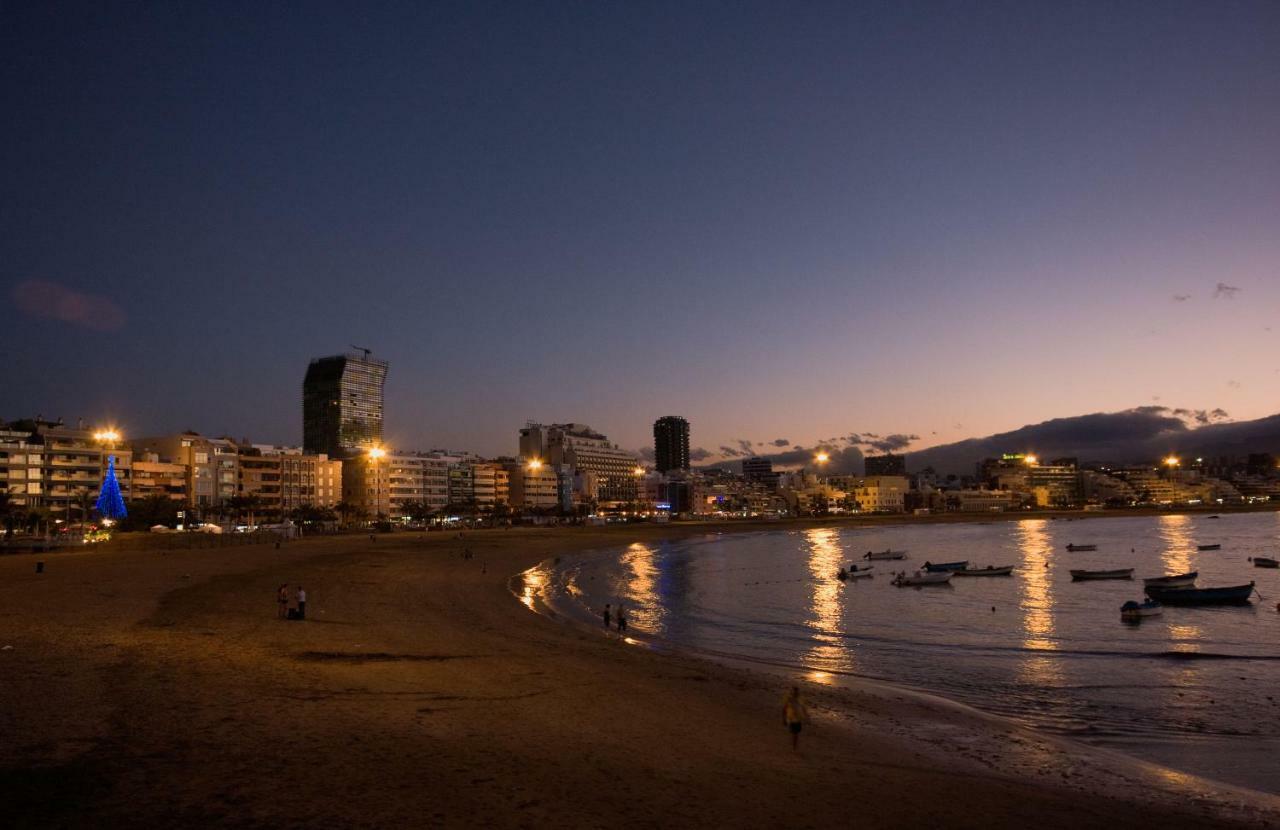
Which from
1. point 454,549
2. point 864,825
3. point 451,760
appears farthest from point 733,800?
point 454,549

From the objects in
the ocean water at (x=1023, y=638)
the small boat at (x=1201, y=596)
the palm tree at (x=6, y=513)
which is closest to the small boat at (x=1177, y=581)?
the ocean water at (x=1023, y=638)

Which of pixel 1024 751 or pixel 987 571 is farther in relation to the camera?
pixel 987 571

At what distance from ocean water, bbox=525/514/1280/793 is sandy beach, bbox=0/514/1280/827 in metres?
2.66

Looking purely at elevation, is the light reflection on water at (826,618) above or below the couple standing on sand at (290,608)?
below

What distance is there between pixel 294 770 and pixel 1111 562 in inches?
3183

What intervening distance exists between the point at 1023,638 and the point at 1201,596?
17952 millimetres

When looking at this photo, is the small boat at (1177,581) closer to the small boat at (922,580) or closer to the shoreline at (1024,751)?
the small boat at (922,580)

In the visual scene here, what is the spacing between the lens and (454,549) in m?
82.6

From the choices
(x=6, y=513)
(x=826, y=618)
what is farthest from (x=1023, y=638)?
(x=6, y=513)

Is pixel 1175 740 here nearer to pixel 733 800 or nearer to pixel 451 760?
pixel 733 800

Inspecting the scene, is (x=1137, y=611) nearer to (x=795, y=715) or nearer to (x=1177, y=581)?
(x=1177, y=581)

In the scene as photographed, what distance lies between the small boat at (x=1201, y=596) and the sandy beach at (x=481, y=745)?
2997 centimetres

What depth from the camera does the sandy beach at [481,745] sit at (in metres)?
11.2

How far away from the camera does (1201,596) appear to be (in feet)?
145
